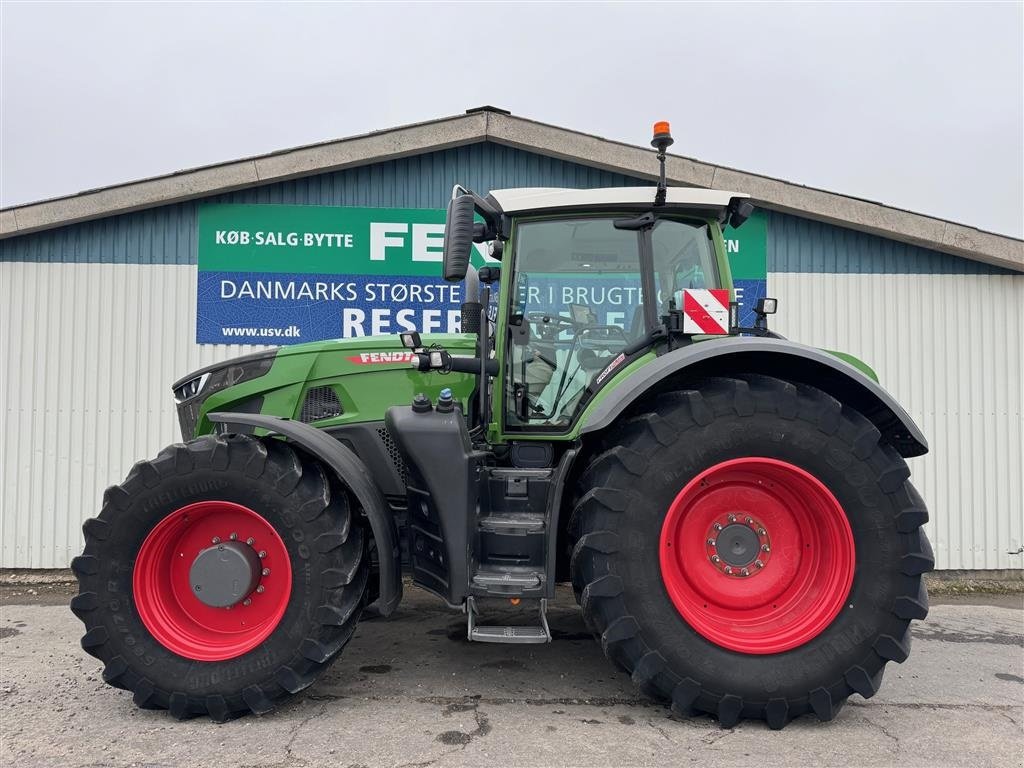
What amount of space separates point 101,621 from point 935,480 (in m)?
6.61

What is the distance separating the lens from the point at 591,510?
2.96 m

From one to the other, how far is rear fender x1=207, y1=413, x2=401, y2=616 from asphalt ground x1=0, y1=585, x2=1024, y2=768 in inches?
22.6

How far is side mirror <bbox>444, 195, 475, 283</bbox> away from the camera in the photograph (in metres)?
2.96

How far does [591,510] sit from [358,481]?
43.4 inches

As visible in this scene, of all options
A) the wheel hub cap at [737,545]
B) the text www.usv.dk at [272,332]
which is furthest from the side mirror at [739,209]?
the text www.usv.dk at [272,332]

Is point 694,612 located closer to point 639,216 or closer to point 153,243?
point 639,216

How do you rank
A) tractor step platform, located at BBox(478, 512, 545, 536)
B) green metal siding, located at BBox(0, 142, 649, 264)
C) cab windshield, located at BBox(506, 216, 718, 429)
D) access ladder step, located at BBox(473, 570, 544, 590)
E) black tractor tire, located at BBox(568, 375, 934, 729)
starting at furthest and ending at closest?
green metal siding, located at BBox(0, 142, 649, 264) → cab windshield, located at BBox(506, 216, 718, 429) → tractor step platform, located at BBox(478, 512, 545, 536) → access ladder step, located at BBox(473, 570, 544, 590) → black tractor tire, located at BBox(568, 375, 934, 729)

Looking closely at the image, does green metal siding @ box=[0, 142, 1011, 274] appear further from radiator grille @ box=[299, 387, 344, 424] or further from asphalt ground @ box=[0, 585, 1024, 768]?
asphalt ground @ box=[0, 585, 1024, 768]

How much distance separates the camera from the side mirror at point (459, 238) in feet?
9.70

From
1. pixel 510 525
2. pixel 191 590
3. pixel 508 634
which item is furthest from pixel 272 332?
pixel 508 634

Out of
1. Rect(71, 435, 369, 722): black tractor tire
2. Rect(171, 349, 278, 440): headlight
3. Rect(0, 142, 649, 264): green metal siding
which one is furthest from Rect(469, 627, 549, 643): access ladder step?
Rect(0, 142, 649, 264): green metal siding

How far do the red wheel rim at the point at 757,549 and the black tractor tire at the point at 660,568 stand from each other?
0.07m

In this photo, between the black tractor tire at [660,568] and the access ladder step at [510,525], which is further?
the access ladder step at [510,525]

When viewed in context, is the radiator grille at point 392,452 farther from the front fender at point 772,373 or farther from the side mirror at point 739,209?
the side mirror at point 739,209
